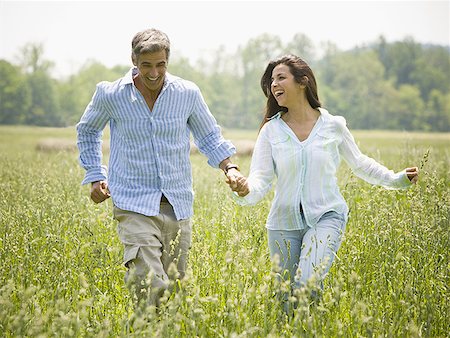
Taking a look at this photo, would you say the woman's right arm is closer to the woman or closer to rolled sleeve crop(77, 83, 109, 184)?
the woman

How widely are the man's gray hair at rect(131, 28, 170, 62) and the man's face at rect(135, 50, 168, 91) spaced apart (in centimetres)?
3

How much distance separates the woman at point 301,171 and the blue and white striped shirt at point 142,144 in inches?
18.0

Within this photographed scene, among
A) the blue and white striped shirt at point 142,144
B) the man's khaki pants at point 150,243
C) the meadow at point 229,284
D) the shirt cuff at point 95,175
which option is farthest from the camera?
the shirt cuff at point 95,175

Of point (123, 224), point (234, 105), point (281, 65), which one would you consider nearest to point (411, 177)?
point (281, 65)

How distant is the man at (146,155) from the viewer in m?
3.88

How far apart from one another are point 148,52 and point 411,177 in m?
2.04

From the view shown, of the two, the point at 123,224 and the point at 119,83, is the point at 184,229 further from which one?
the point at 119,83

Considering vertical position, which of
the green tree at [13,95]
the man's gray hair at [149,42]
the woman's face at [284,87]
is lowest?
the green tree at [13,95]

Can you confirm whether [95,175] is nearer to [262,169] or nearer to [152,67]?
[152,67]

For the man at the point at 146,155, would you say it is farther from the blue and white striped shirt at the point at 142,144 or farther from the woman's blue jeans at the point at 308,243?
the woman's blue jeans at the point at 308,243

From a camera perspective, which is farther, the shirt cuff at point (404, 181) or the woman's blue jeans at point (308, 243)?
the shirt cuff at point (404, 181)

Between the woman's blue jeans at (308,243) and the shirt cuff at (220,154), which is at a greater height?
the shirt cuff at (220,154)

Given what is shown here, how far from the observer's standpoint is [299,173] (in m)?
4.24

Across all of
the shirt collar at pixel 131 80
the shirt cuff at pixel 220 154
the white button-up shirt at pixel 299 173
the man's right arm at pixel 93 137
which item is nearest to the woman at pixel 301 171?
the white button-up shirt at pixel 299 173
